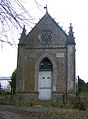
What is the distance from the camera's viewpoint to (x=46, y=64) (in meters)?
30.4

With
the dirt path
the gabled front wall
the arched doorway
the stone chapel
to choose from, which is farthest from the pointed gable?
the dirt path

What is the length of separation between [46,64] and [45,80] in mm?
1827

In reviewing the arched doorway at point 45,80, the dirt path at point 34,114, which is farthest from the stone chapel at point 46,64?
the dirt path at point 34,114

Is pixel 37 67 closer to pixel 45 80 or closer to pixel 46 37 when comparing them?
pixel 45 80

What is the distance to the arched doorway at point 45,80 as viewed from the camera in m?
29.4

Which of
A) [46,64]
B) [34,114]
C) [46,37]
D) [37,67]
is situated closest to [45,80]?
[37,67]

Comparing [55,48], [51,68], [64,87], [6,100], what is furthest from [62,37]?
[6,100]

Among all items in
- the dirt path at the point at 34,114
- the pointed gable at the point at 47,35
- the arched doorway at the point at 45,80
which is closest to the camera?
the dirt path at the point at 34,114

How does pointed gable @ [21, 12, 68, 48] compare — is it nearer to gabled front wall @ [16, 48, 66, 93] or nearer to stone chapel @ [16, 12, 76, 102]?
stone chapel @ [16, 12, 76, 102]

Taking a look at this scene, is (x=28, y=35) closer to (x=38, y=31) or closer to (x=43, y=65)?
(x=38, y=31)

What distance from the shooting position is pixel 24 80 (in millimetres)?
29469

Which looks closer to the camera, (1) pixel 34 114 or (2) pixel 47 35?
(1) pixel 34 114

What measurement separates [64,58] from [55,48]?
142 centimetres

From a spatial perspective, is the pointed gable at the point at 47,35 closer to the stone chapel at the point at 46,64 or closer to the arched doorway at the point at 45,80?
the stone chapel at the point at 46,64
